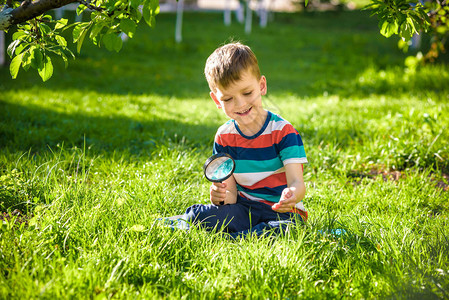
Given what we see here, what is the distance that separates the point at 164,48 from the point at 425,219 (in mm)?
11934

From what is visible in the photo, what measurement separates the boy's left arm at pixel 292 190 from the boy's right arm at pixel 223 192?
0.39 meters

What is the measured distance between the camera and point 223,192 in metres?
2.50

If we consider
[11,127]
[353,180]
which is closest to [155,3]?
[353,180]

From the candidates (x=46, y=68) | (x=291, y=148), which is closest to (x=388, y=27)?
(x=291, y=148)

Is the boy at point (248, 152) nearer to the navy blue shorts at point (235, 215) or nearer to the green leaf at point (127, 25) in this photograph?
the navy blue shorts at point (235, 215)

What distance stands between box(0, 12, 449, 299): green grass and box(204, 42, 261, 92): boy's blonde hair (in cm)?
89

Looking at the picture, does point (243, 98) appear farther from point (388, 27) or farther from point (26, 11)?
point (26, 11)

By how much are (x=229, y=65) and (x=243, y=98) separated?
21cm

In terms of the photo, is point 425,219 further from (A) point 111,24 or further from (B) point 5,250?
(B) point 5,250

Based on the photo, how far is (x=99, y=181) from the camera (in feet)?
10.3

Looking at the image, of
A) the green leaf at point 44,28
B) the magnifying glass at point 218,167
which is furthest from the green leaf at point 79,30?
the magnifying glass at point 218,167

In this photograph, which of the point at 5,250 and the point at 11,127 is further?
the point at 11,127

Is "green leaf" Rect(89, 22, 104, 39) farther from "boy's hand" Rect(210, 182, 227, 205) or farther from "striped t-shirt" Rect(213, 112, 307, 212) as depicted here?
"boy's hand" Rect(210, 182, 227, 205)

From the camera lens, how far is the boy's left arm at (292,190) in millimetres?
2197
